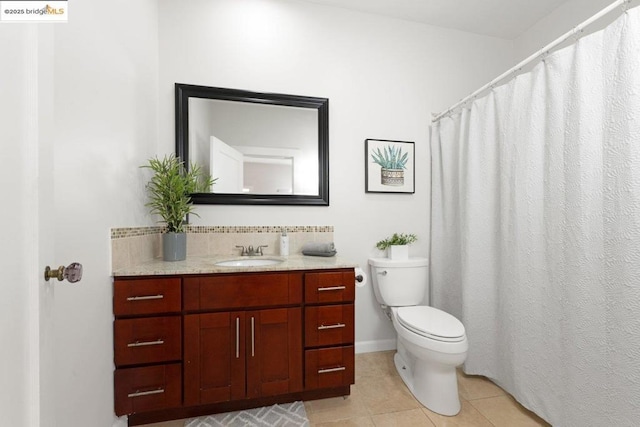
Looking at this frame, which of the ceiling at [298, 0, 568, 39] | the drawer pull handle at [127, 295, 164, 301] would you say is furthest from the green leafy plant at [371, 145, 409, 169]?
the drawer pull handle at [127, 295, 164, 301]

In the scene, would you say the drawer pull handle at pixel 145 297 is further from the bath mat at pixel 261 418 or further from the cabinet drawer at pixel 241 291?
the bath mat at pixel 261 418

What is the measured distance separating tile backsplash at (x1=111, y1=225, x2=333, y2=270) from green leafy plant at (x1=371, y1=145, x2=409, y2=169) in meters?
0.66

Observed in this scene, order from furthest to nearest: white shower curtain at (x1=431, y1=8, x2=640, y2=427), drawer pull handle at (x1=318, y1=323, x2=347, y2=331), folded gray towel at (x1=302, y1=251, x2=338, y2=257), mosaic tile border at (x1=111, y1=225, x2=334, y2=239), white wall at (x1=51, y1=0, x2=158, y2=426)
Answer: folded gray towel at (x1=302, y1=251, x2=338, y2=257) → mosaic tile border at (x1=111, y1=225, x2=334, y2=239) → drawer pull handle at (x1=318, y1=323, x2=347, y2=331) → white shower curtain at (x1=431, y1=8, x2=640, y2=427) → white wall at (x1=51, y1=0, x2=158, y2=426)

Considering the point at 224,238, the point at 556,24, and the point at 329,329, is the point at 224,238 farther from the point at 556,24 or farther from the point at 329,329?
the point at 556,24

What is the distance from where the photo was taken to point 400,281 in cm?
195

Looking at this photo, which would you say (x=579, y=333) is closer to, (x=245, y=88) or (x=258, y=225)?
(x=258, y=225)

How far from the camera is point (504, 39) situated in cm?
239

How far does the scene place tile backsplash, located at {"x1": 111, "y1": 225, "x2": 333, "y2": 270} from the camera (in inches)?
62.5

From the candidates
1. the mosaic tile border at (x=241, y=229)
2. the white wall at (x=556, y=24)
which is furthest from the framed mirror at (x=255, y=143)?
the white wall at (x=556, y=24)

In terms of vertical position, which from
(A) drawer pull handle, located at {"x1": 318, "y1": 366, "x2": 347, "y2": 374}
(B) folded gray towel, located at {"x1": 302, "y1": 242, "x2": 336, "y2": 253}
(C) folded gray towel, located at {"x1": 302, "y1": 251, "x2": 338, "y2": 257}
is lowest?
(A) drawer pull handle, located at {"x1": 318, "y1": 366, "x2": 347, "y2": 374}

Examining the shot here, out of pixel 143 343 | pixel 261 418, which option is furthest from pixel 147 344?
pixel 261 418

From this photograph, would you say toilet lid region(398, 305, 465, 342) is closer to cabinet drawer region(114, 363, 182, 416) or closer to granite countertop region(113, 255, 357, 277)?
granite countertop region(113, 255, 357, 277)

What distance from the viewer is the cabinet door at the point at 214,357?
54.2 inches

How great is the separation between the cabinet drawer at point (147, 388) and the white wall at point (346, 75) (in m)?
0.88
